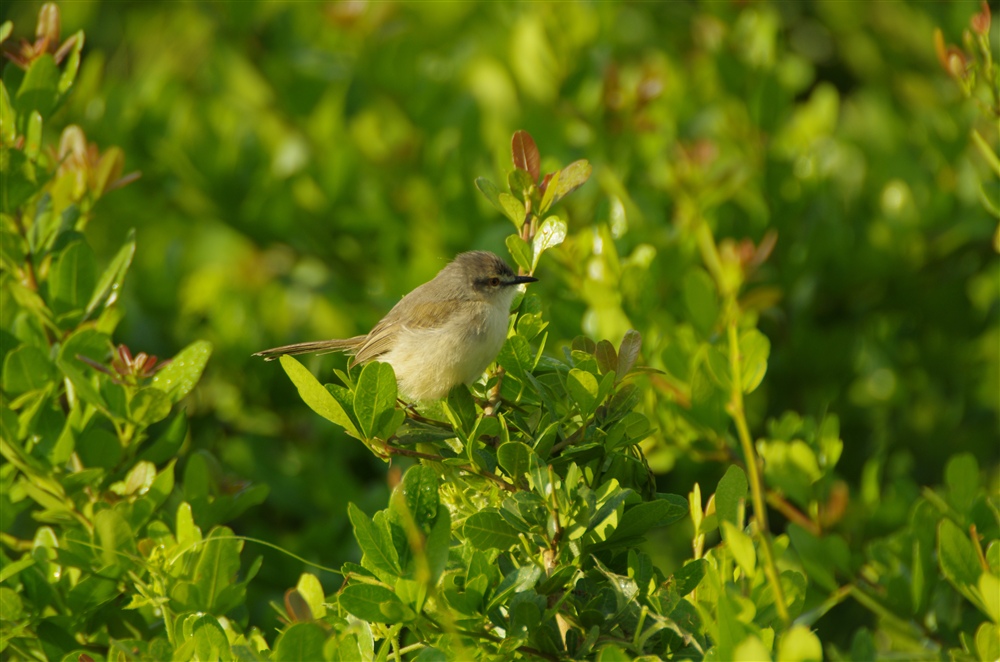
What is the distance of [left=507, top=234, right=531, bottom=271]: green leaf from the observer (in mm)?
2354

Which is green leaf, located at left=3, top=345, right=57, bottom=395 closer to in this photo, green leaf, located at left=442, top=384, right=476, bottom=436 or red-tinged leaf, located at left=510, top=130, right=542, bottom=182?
green leaf, located at left=442, top=384, right=476, bottom=436

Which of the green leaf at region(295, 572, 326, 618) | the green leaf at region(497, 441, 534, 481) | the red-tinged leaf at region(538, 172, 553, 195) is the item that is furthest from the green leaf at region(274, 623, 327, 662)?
the red-tinged leaf at region(538, 172, 553, 195)

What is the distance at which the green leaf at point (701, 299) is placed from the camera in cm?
336

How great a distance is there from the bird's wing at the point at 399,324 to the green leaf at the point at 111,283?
88 centimetres

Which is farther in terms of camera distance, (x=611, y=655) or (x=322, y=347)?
(x=322, y=347)

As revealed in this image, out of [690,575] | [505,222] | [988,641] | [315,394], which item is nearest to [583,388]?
[690,575]

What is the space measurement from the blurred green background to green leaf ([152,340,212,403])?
131 cm

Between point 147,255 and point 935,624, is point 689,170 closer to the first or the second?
point 935,624

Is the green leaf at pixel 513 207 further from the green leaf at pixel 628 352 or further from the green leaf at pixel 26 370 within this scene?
the green leaf at pixel 26 370

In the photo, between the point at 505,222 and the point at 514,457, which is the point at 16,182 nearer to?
the point at 514,457

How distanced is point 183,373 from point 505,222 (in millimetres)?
2041

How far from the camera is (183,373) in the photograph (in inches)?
112

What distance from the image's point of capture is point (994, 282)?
466 cm

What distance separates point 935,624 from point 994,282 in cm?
221
